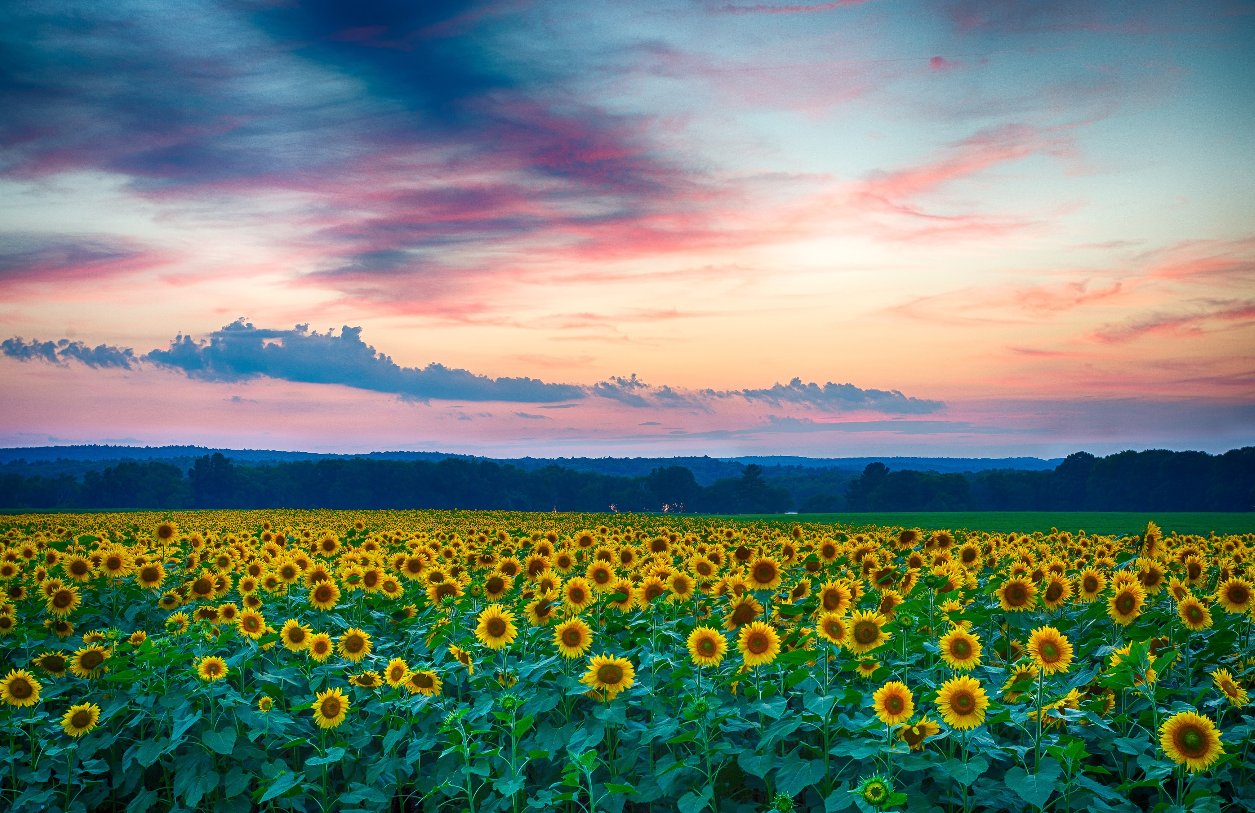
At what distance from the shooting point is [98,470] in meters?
130

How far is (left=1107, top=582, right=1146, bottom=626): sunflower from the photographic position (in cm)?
881

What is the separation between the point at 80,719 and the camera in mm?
8469

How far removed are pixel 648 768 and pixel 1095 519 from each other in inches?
3548

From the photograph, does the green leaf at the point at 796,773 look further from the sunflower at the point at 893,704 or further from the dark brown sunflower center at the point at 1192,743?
the dark brown sunflower center at the point at 1192,743

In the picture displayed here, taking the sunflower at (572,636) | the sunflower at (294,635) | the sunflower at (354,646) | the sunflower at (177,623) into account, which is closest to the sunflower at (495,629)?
the sunflower at (572,636)

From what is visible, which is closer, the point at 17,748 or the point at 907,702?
the point at 907,702

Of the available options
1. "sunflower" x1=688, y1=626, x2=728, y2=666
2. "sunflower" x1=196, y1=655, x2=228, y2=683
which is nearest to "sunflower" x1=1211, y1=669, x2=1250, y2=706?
"sunflower" x1=688, y1=626, x2=728, y2=666

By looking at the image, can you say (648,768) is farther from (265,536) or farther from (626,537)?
(265,536)

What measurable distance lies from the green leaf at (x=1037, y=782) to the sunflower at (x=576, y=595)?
171 inches

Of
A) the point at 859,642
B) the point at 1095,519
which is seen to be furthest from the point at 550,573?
the point at 1095,519

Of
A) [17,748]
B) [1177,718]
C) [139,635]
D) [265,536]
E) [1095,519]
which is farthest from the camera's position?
[1095,519]

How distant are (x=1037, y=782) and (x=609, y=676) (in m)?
3.29

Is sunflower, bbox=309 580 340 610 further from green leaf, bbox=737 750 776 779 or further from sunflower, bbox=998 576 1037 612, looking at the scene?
sunflower, bbox=998 576 1037 612

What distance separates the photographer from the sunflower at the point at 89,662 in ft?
30.0
